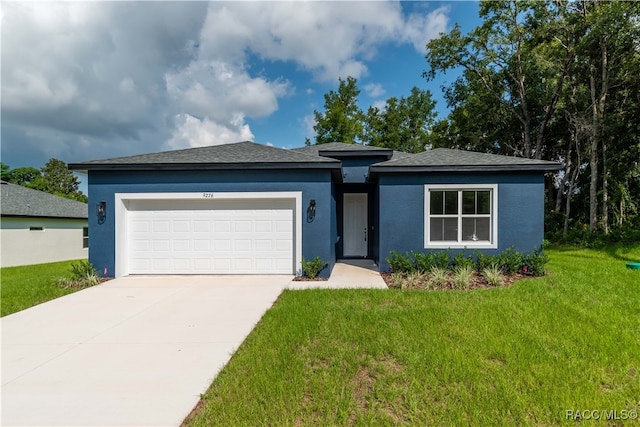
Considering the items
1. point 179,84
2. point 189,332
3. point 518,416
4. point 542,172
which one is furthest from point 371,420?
point 179,84

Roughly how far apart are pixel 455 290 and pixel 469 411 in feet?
13.2

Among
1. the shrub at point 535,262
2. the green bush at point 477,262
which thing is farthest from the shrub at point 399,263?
the shrub at point 535,262

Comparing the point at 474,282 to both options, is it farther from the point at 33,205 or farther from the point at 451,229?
the point at 33,205

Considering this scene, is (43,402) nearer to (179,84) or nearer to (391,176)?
(391,176)

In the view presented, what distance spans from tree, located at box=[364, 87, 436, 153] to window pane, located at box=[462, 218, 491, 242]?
19344 mm

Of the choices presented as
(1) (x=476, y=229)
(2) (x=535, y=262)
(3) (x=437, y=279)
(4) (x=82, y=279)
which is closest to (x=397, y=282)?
(3) (x=437, y=279)

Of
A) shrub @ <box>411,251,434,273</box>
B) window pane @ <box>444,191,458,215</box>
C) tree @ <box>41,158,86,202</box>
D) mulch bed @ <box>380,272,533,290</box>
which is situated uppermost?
tree @ <box>41,158,86,202</box>

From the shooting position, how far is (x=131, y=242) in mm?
8195

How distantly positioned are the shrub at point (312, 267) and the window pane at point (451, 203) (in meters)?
3.82

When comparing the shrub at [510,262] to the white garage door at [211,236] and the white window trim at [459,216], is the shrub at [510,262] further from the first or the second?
the white garage door at [211,236]

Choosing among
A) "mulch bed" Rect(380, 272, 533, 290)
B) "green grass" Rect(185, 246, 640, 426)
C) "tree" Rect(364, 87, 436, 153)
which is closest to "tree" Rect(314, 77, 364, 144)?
"tree" Rect(364, 87, 436, 153)

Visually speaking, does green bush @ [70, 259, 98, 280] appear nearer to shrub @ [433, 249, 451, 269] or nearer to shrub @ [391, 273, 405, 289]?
shrub @ [391, 273, 405, 289]

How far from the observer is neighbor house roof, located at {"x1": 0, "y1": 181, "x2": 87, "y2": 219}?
1402cm

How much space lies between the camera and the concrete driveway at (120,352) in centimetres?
269
